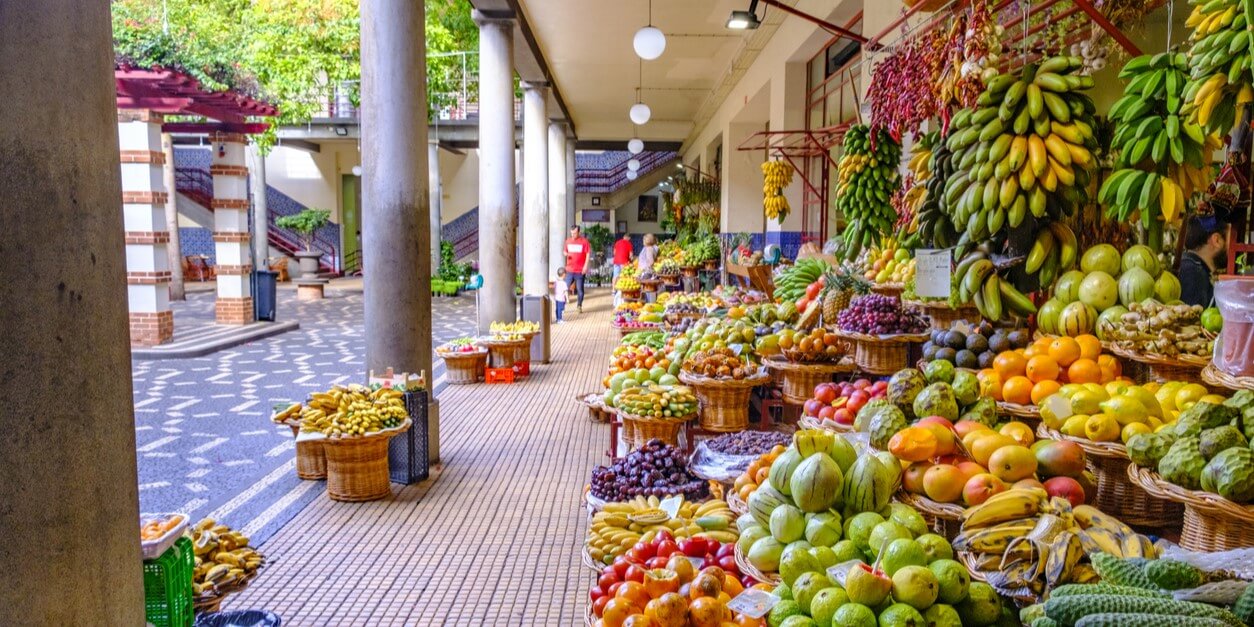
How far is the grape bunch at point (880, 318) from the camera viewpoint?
4996 mm

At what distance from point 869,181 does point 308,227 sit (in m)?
21.5

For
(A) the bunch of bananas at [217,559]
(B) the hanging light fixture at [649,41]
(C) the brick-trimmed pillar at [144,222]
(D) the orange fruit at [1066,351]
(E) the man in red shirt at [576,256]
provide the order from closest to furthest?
(A) the bunch of bananas at [217,559] → (D) the orange fruit at [1066,351] → (B) the hanging light fixture at [649,41] → (C) the brick-trimmed pillar at [144,222] → (E) the man in red shirt at [576,256]

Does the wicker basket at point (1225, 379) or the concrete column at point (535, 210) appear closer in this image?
the wicker basket at point (1225, 379)

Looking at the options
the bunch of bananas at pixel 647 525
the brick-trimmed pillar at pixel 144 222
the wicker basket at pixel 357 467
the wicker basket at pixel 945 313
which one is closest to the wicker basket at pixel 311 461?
the wicker basket at pixel 357 467

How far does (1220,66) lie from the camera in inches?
113

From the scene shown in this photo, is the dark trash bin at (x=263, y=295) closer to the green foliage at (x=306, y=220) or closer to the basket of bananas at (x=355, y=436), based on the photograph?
the basket of bananas at (x=355, y=436)

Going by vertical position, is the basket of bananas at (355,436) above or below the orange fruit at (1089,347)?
below

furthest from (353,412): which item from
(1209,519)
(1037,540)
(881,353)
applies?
(1209,519)

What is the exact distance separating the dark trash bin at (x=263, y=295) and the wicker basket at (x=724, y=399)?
1061 cm

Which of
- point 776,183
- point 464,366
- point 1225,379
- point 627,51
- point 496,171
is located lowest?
point 464,366

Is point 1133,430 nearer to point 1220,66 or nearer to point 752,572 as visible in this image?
point 1220,66

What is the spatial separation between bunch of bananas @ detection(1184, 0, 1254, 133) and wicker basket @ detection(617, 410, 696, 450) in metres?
3.16

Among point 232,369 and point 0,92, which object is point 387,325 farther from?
point 232,369

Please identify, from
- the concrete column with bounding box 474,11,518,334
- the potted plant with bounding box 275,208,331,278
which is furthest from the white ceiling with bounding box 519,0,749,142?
the potted plant with bounding box 275,208,331,278
